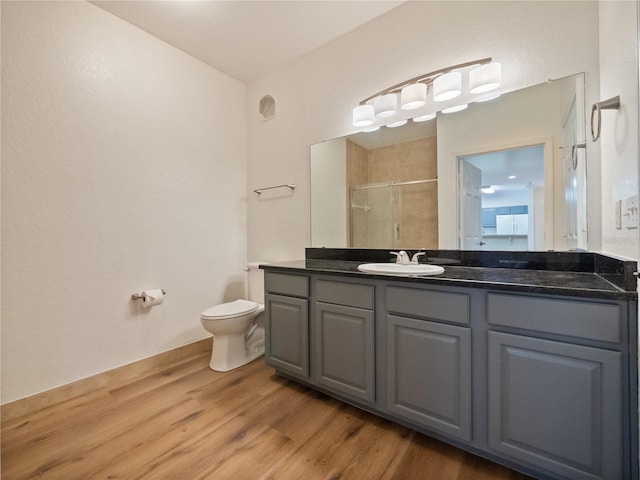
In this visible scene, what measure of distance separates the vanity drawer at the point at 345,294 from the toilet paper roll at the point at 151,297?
1.26 m

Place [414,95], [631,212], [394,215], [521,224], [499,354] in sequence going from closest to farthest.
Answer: [631,212], [499,354], [521,224], [414,95], [394,215]

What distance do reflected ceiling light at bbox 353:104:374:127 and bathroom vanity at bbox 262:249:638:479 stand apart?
1.10 metres

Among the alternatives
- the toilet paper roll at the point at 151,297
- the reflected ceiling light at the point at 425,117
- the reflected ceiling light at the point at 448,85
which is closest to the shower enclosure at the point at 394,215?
the reflected ceiling light at the point at 425,117

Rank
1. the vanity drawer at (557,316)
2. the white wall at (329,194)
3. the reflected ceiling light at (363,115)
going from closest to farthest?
1. the vanity drawer at (557,316)
2. the reflected ceiling light at (363,115)
3. the white wall at (329,194)

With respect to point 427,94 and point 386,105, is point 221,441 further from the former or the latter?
point 427,94

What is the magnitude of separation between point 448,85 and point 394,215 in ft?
2.75

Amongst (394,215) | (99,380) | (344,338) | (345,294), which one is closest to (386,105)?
(394,215)

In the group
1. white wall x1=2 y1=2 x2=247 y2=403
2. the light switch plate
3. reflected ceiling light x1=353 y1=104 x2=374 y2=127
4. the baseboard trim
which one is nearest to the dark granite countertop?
the light switch plate

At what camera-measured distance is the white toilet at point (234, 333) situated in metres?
2.06

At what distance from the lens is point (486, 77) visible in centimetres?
157

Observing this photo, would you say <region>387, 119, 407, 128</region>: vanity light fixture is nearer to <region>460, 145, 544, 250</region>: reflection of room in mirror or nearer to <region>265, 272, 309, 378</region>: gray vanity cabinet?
<region>460, 145, 544, 250</region>: reflection of room in mirror

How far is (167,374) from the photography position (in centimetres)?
208

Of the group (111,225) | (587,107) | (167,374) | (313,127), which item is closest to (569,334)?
(587,107)

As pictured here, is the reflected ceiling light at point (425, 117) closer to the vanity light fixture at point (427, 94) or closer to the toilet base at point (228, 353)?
the vanity light fixture at point (427, 94)
